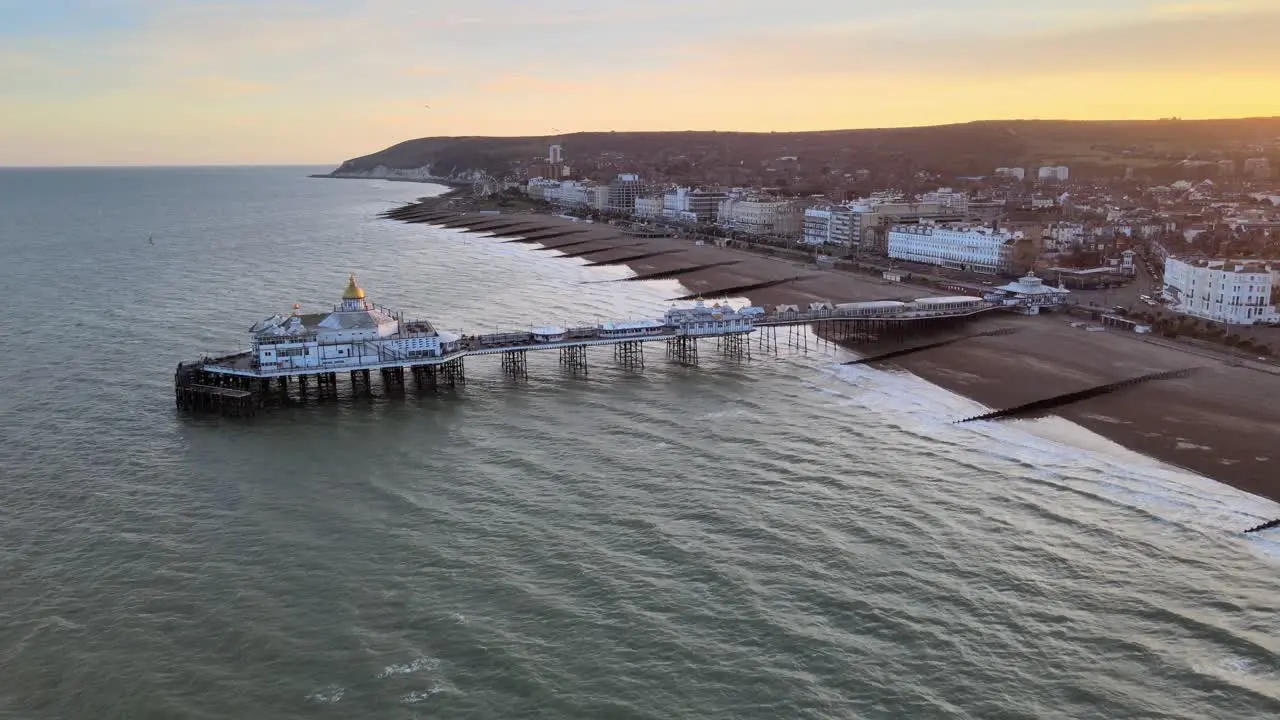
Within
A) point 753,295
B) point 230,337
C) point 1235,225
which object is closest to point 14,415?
point 230,337

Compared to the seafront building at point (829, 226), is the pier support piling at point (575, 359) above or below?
below

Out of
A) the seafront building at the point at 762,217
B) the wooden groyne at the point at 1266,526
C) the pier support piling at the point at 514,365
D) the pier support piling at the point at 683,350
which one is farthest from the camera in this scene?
the seafront building at the point at 762,217

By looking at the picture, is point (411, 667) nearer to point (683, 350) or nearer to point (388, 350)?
point (388, 350)

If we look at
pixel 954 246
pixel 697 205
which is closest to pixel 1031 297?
pixel 954 246

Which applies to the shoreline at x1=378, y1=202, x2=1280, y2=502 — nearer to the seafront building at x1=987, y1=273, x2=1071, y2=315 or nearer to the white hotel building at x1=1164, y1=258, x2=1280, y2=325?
the seafront building at x1=987, y1=273, x2=1071, y2=315

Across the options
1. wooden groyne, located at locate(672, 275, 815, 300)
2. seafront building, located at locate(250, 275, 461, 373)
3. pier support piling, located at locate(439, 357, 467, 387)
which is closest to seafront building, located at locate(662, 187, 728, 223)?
wooden groyne, located at locate(672, 275, 815, 300)

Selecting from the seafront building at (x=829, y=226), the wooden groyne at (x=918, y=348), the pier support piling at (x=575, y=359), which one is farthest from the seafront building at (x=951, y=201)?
the pier support piling at (x=575, y=359)

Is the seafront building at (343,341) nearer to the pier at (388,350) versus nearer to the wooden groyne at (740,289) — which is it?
the pier at (388,350)
